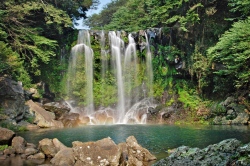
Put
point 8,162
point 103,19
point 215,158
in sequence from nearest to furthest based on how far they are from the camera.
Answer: point 215,158
point 8,162
point 103,19

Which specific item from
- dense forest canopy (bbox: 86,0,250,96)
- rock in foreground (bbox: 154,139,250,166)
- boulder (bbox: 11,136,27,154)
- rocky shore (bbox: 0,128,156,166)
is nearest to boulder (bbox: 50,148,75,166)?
rocky shore (bbox: 0,128,156,166)

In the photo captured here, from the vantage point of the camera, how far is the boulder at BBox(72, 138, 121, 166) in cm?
964

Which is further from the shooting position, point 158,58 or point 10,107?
point 158,58

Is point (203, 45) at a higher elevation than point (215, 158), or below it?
higher

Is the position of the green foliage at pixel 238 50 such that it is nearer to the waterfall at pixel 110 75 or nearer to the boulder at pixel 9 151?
the waterfall at pixel 110 75

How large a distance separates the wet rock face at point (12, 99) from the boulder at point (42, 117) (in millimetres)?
775

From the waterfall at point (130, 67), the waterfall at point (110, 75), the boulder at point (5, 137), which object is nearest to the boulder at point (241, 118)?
the waterfall at point (110, 75)

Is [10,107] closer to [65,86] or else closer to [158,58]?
[65,86]

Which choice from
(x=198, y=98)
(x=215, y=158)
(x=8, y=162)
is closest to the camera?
(x=215, y=158)

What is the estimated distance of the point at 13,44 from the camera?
2403cm

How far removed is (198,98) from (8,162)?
2155 centimetres

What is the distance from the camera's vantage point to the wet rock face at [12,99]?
2010cm

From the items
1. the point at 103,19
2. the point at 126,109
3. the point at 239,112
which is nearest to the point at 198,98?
the point at 239,112

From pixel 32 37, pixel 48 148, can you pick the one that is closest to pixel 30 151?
pixel 48 148
